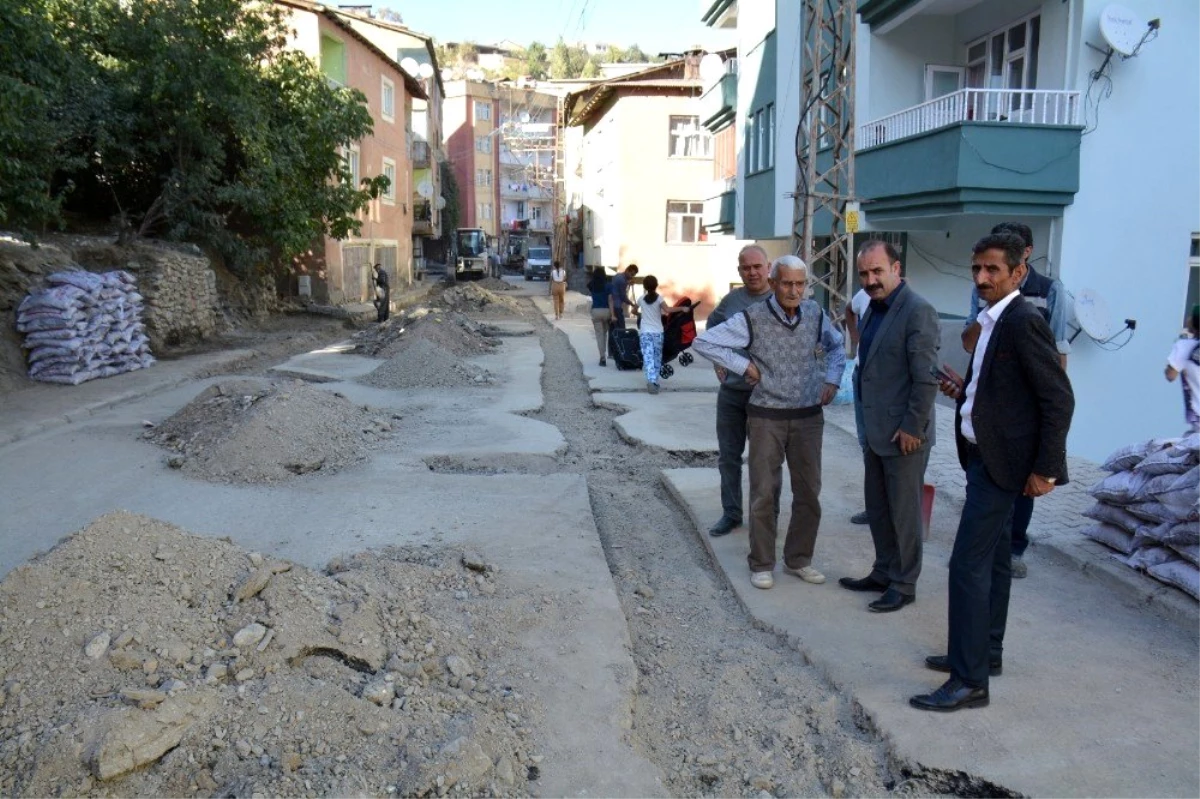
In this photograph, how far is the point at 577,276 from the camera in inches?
1954

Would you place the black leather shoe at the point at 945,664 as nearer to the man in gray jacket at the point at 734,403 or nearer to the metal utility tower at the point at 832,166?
the man in gray jacket at the point at 734,403

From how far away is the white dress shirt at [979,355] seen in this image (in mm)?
3729

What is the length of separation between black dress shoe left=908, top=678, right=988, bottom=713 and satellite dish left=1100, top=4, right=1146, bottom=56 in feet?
31.9

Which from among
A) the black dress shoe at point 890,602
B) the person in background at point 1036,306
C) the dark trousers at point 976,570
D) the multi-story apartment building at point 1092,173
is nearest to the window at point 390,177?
the multi-story apartment building at point 1092,173

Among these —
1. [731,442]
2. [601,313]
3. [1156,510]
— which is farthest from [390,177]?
[1156,510]

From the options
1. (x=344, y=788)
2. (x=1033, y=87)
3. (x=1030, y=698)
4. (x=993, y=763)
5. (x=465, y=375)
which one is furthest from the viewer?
(x=465, y=375)

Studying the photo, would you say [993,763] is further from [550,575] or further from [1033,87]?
[1033,87]

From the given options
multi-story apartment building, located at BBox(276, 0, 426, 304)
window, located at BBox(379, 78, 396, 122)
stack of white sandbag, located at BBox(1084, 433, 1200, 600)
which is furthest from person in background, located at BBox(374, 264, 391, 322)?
stack of white sandbag, located at BBox(1084, 433, 1200, 600)

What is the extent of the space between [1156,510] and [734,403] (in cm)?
234

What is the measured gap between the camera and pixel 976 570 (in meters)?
3.76

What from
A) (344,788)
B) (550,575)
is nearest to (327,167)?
(550,575)

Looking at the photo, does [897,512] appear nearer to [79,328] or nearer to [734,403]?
[734,403]

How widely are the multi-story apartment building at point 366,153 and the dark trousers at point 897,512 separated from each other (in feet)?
70.4

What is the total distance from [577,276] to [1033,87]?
124ft
